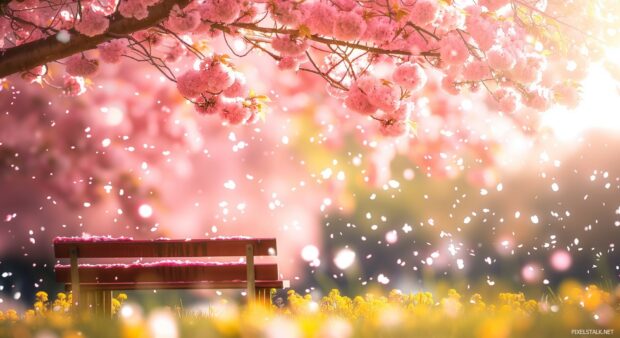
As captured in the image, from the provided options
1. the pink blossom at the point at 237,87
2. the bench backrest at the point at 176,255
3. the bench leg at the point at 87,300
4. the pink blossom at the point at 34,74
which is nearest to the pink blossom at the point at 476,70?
the pink blossom at the point at 237,87

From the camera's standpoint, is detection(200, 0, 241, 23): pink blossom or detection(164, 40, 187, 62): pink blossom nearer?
detection(200, 0, 241, 23): pink blossom

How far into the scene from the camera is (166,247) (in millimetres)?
5934

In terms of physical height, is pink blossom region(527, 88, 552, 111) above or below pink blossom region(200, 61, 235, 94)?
below

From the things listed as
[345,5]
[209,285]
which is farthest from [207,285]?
[345,5]

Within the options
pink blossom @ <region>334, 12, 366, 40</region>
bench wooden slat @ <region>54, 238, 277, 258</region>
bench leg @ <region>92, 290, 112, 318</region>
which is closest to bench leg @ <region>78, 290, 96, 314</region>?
bench leg @ <region>92, 290, 112, 318</region>

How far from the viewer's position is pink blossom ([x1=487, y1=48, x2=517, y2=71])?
15.3 feet

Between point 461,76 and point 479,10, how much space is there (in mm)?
781

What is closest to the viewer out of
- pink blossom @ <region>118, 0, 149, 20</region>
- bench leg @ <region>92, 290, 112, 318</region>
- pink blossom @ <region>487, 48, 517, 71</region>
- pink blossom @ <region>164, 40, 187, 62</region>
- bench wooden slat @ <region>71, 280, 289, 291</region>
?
pink blossom @ <region>118, 0, 149, 20</region>

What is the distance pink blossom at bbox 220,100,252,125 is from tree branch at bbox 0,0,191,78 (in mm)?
1293

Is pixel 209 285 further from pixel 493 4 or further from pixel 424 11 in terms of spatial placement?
pixel 493 4

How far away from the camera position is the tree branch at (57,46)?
15.3 feet

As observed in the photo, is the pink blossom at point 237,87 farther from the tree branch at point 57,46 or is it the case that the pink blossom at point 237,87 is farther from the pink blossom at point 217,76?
the tree branch at point 57,46

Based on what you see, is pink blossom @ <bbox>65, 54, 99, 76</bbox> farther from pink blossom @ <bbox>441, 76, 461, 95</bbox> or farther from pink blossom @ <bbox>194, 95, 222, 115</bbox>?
pink blossom @ <bbox>441, 76, 461, 95</bbox>

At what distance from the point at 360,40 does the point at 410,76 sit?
0.43m
